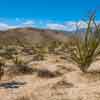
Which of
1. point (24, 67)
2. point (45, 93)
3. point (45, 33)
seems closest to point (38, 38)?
point (45, 33)

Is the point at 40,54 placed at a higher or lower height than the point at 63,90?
higher

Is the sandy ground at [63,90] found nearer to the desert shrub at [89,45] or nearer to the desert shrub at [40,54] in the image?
the desert shrub at [89,45]

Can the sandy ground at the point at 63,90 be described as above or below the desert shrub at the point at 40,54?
below

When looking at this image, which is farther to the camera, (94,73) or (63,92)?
(94,73)

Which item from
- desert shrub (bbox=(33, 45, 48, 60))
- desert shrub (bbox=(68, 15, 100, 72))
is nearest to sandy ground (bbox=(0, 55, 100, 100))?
desert shrub (bbox=(68, 15, 100, 72))

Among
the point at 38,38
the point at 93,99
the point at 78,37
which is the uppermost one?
the point at 38,38

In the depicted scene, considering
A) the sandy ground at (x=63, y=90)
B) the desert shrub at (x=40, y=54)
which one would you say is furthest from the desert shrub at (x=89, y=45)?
the desert shrub at (x=40, y=54)

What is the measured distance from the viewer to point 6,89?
8.01 metres

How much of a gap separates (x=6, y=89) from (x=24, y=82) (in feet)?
4.04

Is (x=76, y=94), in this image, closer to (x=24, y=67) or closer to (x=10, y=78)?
(x=10, y=78)

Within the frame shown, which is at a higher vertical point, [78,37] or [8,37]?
[8,37]

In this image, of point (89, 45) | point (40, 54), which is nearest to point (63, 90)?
point (89, 45)

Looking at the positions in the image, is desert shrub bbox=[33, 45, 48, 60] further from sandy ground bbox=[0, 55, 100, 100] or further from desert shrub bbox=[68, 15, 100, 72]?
sandy ground bbox=[0, 55, 100, 100]

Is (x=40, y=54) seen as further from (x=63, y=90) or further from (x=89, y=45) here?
(x=63, y=90)
